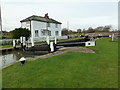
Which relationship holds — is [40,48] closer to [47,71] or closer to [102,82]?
[47,71]

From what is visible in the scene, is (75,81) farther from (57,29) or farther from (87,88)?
(57,29)

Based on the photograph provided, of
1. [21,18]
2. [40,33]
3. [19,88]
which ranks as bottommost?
[19,88]

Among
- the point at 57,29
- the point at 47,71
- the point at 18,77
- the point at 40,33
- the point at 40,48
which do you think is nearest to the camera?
the point at 18,77

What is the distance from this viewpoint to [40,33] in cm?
3006

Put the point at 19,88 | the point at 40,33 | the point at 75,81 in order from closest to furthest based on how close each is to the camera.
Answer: the point at 19,88
the point at 75,81
the point at 40,33

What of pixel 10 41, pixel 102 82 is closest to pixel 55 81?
pixel 102 82

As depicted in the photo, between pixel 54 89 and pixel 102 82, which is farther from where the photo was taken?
pixel 102 82

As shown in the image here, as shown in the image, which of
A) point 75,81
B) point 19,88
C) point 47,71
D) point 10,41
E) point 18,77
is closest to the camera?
point 19,88

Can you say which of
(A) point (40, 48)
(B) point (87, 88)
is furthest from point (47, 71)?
(A) point (40, 48)

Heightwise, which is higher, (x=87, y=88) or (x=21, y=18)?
(x=21, y=18)

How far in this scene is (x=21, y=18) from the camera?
1244 inches

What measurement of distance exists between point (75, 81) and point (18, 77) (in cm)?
218

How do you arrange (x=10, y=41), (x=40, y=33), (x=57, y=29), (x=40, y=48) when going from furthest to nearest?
1. (x=57, y=29)
2. (x=40, y=33)
3. (x=10, y=41)
4. (x=40, y=48)

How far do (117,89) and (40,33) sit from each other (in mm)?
27288
